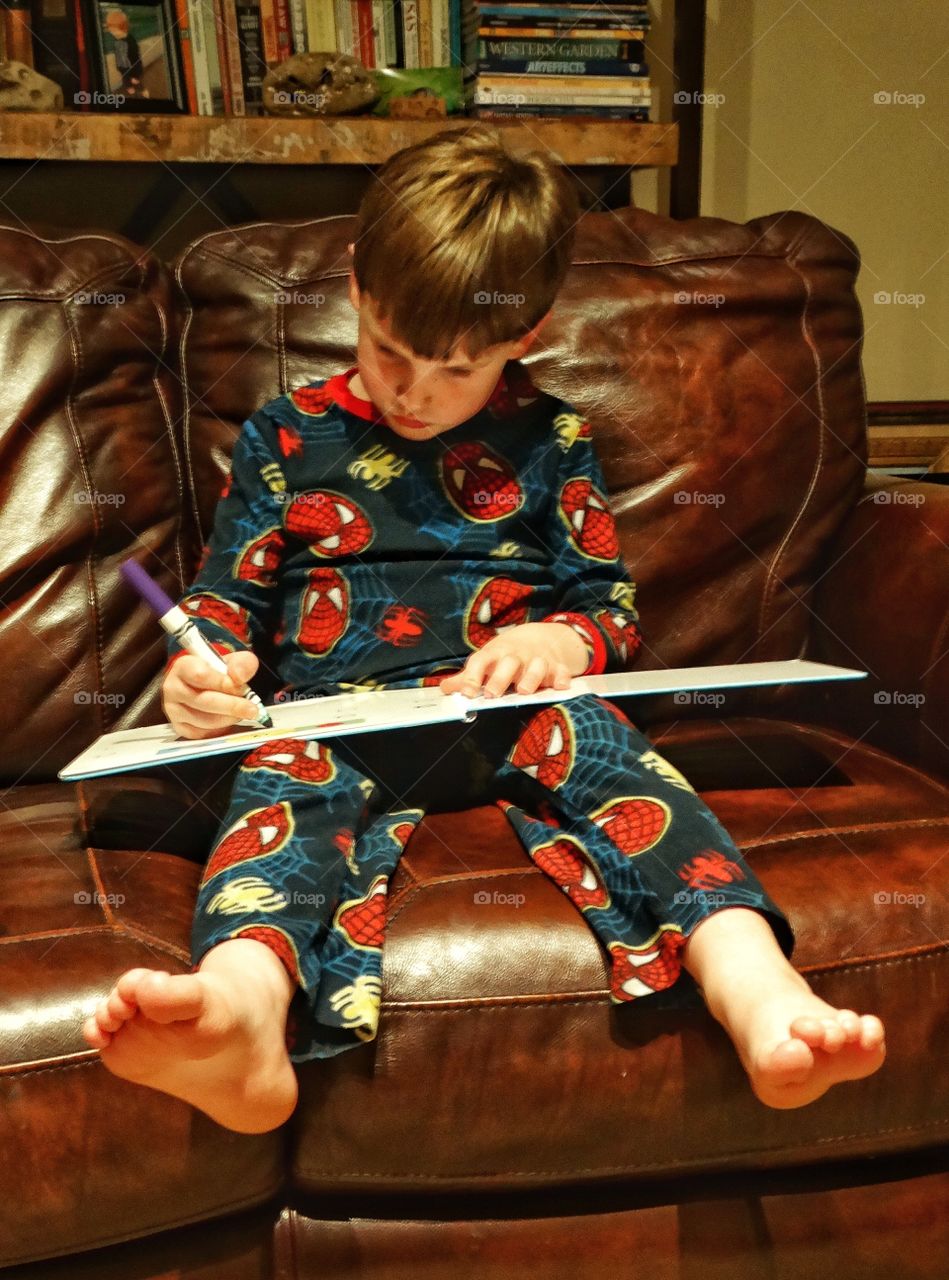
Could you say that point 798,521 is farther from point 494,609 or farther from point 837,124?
point 837,124

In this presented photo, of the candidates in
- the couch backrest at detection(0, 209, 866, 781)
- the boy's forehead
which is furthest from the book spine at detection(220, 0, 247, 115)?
the boy's forehead

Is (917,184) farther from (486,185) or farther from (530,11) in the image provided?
(486,185)

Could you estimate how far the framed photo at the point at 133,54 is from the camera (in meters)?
1.81

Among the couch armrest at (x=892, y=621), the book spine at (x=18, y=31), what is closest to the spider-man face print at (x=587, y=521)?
the couch armrest at (x=892, y=621)

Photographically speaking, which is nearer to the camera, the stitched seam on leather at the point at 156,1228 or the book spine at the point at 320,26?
the stitched seam on leather at the point at 156,1228

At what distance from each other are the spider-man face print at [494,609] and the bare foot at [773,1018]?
46 cm

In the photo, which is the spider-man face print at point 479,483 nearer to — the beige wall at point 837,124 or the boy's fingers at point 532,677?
the boy's fingers at point 532,677

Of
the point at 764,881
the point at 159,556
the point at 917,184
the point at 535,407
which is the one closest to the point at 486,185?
the point at 535,407

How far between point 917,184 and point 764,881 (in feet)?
6.03

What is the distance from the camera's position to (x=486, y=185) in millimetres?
1166

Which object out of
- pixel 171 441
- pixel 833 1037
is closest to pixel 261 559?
pixel 171 441

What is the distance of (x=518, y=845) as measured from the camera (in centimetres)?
109

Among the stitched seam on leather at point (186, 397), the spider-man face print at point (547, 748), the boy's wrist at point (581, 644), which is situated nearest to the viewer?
the spider-man face print at point (547, 748)

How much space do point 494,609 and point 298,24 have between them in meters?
1.17
